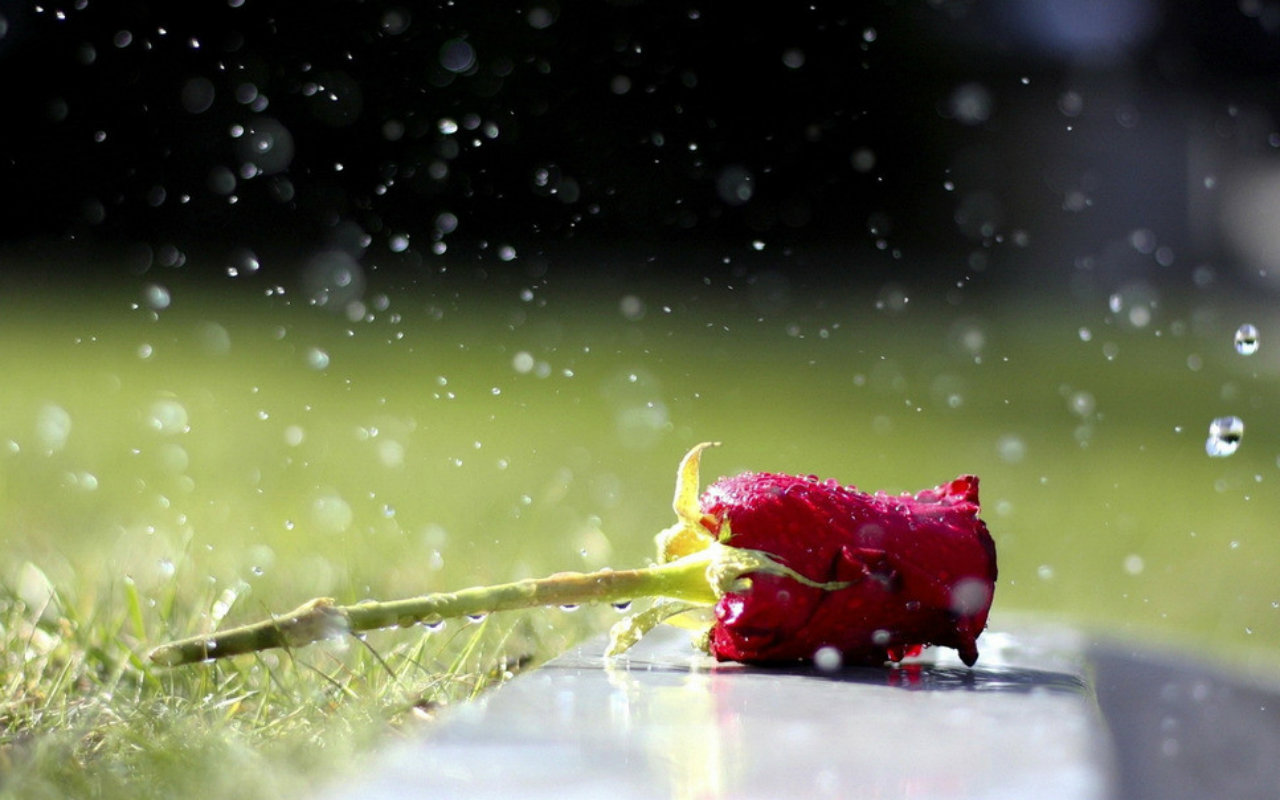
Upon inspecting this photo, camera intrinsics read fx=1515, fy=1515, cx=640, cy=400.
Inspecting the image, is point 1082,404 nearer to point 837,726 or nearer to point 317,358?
point 317,358

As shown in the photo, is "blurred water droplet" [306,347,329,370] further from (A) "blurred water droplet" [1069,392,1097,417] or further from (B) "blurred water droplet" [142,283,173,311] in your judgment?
(A) "blurred water droplet" [1069,392,1097,417]

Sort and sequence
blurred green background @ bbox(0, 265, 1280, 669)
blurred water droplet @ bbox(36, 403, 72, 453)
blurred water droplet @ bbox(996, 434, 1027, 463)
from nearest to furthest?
blurred green background @ bbox(0, 265, 1280, 669), blurred water droplet @ bbox(36, 403, 72, 453), blurred water droplet @ bbox(996, 434, 1027, 463)

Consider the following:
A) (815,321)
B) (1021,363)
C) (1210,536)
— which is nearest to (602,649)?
(1210,536)

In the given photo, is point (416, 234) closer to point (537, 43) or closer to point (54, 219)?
point (537, 43)

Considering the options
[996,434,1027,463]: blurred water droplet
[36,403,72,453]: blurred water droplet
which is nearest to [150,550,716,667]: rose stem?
[36,403,72,453]: blurred water droplet

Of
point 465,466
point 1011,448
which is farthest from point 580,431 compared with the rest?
point 1011,448

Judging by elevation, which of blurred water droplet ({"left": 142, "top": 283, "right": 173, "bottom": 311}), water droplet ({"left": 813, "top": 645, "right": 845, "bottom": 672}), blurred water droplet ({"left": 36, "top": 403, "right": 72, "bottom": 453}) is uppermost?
blurred water droplet ({"left": 142, "top": 283, "right": 173, "bottom": 311})

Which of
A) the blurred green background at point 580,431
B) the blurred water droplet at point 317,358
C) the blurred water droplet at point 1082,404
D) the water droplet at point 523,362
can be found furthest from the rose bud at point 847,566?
the water droplet at point 523,362
